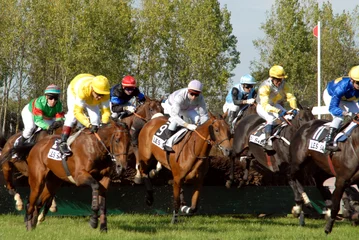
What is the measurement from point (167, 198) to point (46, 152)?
2865 millimetres

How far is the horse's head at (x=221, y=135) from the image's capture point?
9688mm

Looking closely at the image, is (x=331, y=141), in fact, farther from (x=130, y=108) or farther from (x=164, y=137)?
(x=130, y=108)

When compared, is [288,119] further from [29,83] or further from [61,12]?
[29,83]

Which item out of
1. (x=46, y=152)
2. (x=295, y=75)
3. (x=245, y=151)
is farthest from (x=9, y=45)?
(x=46, y=152)

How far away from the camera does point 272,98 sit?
12.3 meters

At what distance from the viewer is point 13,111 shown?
46.0 metres

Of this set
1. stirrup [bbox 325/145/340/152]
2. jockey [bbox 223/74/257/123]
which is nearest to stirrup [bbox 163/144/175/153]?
stirrup [bbox 325/145/340/152]

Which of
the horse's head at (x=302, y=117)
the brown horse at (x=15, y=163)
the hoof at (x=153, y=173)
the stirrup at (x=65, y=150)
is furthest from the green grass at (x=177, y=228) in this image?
the horse's head at (x=302, y=117)

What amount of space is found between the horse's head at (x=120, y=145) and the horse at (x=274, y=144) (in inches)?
111

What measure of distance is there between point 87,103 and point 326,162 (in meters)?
3.40

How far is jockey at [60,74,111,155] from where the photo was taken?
941 cm

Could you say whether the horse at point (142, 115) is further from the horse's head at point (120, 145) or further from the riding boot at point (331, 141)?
the riding boot at point (331, 141)

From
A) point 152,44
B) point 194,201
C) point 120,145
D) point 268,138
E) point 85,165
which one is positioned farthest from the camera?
point 152,44

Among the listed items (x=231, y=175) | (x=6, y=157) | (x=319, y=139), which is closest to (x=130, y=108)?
(x=231, y=175)
